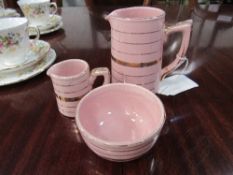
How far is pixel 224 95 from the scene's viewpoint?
51 centimetres

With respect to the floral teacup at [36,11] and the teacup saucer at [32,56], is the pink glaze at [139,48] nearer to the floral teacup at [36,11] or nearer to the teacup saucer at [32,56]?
the teacup saucer at [32,56]

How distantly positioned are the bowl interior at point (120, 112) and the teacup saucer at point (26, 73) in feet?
0.83

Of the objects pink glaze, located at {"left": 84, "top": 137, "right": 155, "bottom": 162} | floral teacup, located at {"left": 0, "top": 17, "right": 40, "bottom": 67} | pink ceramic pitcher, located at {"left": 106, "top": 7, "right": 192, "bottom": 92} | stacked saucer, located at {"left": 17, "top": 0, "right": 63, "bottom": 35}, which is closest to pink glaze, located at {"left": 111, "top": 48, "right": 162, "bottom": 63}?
pink ceramic pitcher, located at {"left": 106, "top": 7, "right": 192, "bottom": 92}

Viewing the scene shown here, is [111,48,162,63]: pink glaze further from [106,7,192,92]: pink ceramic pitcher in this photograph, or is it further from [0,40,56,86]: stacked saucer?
[0,40,56,86]: stacked saucer

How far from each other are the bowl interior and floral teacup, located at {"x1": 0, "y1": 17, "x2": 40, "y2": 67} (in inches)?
11.9

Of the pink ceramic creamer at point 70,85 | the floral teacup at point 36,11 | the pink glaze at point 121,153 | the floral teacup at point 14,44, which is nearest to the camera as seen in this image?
the pink glaze at point 121,153

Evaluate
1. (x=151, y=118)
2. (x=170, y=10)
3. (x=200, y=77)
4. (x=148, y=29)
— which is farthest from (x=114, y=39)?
(x=170, y=10)

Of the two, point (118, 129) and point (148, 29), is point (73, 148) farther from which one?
point (148, 29)

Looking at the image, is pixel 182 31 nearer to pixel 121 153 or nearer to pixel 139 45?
pixel 139 45

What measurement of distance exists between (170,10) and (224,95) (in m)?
0.79

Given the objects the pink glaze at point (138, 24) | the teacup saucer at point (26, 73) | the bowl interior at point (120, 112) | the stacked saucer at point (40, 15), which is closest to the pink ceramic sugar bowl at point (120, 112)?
the bowl interior at point (120, 112)

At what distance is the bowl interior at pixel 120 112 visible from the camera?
1.32 feet

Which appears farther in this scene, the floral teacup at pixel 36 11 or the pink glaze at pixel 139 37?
the floral teacup at pixel 36 11

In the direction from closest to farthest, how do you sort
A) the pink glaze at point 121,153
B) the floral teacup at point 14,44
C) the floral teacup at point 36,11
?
1. the pink glaze at point 121,153
2. the floral teacup at point 14,44
3. the floral teacup at point 36,11
